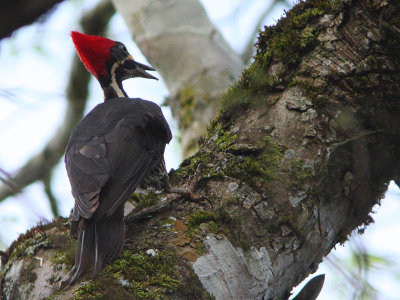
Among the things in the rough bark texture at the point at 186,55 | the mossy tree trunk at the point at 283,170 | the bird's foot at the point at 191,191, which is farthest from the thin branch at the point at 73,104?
the bird's foot at the point at 191,191

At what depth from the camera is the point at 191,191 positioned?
232 cm

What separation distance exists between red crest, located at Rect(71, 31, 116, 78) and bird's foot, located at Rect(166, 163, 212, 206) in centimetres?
187

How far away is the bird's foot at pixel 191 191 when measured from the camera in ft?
7.45

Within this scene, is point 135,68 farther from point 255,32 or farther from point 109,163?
point 109,163

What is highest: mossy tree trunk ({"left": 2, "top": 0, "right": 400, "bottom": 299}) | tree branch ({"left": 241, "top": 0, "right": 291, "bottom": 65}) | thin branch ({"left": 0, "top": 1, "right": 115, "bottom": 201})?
thin branch ({"left": 0, "top": 1, "right": 115, "bottom": 201})

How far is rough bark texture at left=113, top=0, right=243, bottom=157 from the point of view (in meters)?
4.33

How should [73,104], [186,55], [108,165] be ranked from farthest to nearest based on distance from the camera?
[73,104] < [186,55] < [108,165]

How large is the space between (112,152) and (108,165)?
12 centimetres

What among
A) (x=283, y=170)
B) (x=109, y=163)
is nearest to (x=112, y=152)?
(x=109, y=163)

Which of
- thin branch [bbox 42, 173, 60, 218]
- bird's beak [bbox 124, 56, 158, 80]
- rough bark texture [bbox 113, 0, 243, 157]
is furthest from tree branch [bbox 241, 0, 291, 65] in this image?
thin branch [bbox 42, 173, 60, 218]

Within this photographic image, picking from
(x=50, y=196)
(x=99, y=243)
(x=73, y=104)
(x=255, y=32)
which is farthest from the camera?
(x=73, y=104)

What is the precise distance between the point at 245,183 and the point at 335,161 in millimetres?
439

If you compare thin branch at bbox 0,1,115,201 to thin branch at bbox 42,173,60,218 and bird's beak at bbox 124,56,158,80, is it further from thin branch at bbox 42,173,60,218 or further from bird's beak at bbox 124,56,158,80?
bird's beak at bbox 124,56,158,80

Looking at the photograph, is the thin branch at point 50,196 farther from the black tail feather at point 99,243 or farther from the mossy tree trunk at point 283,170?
the black tail feather at point 99,243
